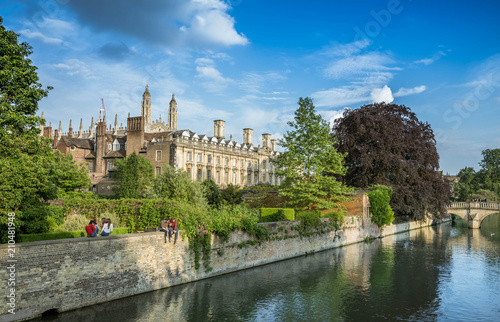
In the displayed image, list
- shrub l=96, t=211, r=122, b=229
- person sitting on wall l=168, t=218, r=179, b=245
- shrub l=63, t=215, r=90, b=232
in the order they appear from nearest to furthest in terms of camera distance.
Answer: person sitting on wall l=168, t=218, r=179, b=245 < shrub l=63, t=215, r=90, b=232 < shrub l=96, t=211, r=122, b=229

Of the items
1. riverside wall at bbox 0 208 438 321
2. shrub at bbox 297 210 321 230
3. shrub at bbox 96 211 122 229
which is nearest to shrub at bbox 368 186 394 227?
shrub at bbox 297 210 321 230

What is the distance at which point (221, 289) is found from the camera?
53.4ft

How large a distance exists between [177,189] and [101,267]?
13.0 metres

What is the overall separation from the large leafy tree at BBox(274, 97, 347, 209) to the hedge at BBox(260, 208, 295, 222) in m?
3.49

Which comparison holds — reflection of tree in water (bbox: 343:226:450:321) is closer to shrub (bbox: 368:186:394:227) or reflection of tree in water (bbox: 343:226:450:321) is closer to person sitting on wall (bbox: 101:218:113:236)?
shrub (bbox: 368:186:394:227)

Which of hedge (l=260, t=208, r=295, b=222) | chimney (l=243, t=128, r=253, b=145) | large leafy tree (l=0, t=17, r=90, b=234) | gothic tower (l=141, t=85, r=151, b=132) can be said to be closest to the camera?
large leafy tree (l=0, t=17, r=90, b=234)

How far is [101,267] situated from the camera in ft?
44.5

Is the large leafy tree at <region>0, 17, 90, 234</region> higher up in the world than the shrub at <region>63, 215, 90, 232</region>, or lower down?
higher up

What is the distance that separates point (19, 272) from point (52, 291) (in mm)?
1250

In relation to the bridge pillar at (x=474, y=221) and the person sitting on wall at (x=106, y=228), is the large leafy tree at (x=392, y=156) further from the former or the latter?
the person sitting on wall at (x=106, y=228)

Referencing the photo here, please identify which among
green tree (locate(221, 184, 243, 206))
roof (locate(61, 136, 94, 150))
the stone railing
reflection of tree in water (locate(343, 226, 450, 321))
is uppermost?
roof (locate(61, 136, 94, 150))

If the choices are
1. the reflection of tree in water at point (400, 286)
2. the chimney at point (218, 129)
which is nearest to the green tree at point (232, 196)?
the reflection of tree in water at point (400, 286)

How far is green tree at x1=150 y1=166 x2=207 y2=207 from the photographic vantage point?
86.0 feet

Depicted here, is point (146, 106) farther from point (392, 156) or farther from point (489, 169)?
point (489, 169)
